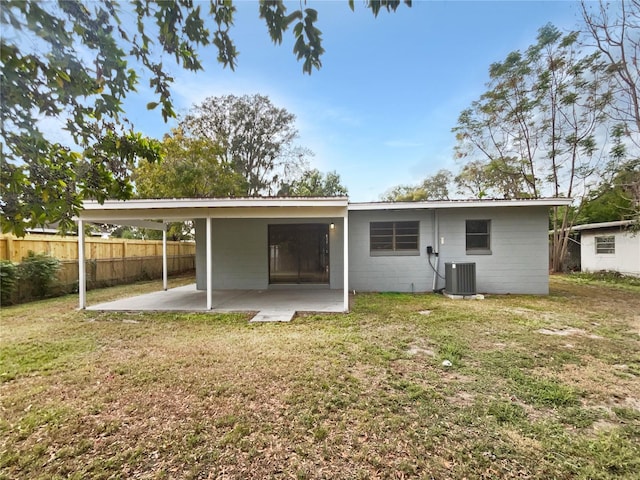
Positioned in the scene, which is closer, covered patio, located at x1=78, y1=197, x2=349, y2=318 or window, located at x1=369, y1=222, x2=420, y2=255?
covered patio, located at x1=78, y1=197, x2=349, y2=318

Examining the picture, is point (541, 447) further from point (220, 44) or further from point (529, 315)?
point (529, 315)

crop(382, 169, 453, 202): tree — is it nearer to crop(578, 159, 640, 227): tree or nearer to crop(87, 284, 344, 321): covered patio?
crop(578, 159, 640, 227): tree

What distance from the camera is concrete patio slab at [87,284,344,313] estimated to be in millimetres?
6328

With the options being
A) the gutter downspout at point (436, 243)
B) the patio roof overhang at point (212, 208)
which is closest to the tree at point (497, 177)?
the gutter downspout at point (436, 243)

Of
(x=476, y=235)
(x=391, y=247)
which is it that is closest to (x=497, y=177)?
(x=476, y=235)

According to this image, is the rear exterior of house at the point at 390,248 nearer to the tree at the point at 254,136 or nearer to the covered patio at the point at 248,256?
the covered patio at the point at 248,256

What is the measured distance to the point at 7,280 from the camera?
6812mm

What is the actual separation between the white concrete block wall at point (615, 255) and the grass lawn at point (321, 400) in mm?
8886

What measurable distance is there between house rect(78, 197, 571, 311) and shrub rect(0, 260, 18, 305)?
2.77 metres

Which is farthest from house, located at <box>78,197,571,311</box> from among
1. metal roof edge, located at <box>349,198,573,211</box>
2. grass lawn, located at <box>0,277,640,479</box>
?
grass lawn, located at <box>0,277,640,479</box>

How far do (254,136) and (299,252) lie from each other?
12879 millimetres

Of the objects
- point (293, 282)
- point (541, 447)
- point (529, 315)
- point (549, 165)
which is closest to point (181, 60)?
point (541, 447)

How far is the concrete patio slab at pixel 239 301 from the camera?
20.8 ft

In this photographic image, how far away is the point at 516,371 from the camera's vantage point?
3.29 meters
